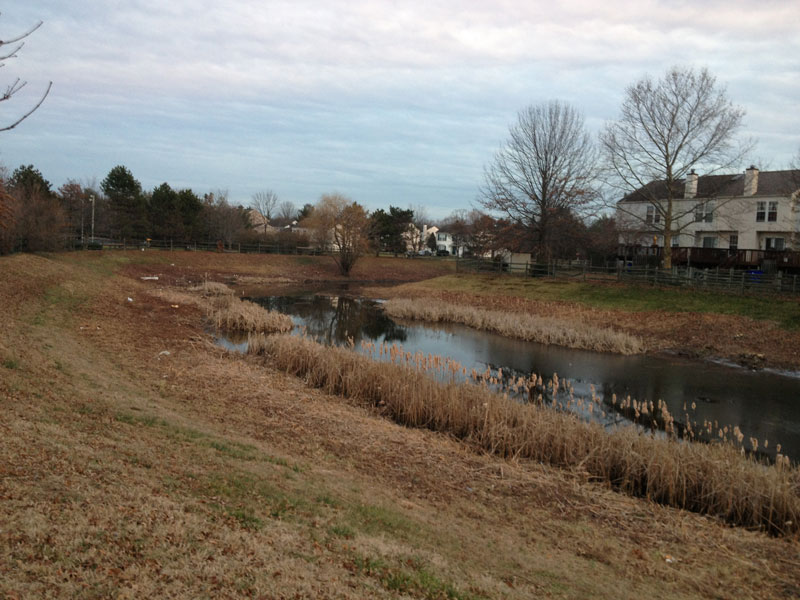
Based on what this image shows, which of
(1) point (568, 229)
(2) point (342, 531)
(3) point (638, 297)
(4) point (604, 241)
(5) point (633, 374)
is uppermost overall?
(1) point (568, 229)

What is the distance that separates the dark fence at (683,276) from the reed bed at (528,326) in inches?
318

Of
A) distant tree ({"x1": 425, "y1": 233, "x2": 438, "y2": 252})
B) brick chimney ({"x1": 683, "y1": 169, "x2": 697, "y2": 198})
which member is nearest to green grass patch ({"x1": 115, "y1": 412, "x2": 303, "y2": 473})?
brick chimney ({"x1": 683, "y1": 169, "x2": 697, "y2": 198})

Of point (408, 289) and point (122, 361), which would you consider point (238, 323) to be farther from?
point (408, 289)

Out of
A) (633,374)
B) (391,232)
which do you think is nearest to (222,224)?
(391,232)

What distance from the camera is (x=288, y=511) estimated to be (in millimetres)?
5914

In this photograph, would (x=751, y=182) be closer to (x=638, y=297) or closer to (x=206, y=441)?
(x=638, y=297)

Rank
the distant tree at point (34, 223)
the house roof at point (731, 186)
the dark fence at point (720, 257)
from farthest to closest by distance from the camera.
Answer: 1. the house roof at point (731, 186)
2. the distant tree at point (34, 223)
3. the dark fence at point (720, 257)

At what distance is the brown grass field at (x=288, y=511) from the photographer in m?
4.36

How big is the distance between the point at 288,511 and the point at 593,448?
19.7 feet

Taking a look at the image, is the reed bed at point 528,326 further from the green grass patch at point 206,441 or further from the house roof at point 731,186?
the green grass patch at point 206,441

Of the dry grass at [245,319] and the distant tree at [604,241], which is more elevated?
the distant tree at [604,241]

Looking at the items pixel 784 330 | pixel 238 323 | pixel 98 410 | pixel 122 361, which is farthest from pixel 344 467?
pixel 784 330

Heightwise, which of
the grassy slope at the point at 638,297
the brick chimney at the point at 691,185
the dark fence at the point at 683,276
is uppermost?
the brick chimney at the point at 691,185

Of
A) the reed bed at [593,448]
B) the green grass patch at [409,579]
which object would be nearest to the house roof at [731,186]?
the reed bed at [593,448]
